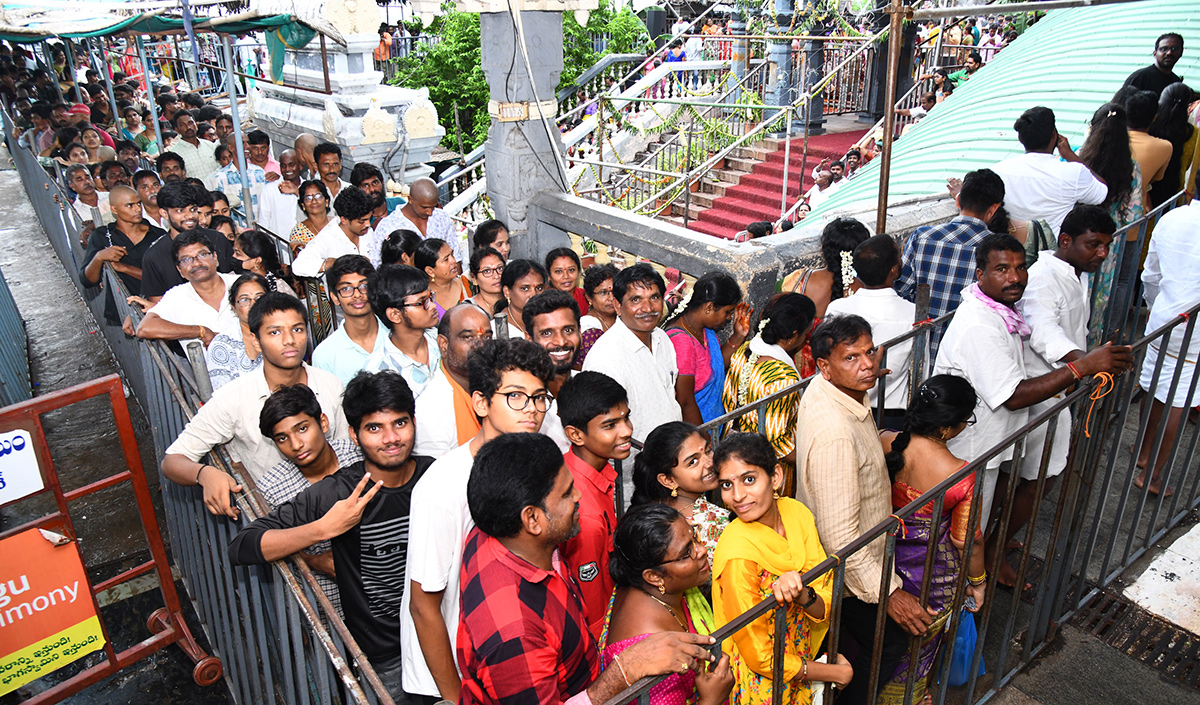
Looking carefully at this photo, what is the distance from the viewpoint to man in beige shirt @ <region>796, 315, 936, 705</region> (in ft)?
9.86

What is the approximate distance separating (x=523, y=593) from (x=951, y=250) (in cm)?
341

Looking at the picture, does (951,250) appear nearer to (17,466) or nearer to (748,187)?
(17,466)

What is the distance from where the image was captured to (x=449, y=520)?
253 centimetres

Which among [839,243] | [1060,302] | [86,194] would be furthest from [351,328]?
[86,194]

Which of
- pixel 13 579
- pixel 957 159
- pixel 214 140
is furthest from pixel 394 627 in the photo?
pixel 214 140

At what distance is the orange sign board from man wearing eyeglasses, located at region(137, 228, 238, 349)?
4.69 feet

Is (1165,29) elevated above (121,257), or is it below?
above

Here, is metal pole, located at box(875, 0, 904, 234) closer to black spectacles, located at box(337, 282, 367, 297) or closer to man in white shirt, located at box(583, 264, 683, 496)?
man in white shirt, located at box(583, 264, 683, 496)

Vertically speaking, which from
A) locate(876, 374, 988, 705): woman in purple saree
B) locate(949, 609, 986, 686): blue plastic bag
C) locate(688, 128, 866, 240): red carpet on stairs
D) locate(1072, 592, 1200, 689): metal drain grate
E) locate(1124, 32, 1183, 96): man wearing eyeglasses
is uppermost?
locate(1124, 32, 1183, 96): man wearing eyeglasses

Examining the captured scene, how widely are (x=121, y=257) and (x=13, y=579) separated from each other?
337 cm

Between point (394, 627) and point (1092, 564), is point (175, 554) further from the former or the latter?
point (1092, 564)

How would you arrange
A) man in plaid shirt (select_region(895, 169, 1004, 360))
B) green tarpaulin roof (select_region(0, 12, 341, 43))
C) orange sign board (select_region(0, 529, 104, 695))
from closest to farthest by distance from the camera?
orange sign board (select_region(0, 529, 104, 695)) < man in plaid shirt (select_region(895, 169, 1004, 360)) < green tarpaulin roof (select_region(0, 12, 341, 43))

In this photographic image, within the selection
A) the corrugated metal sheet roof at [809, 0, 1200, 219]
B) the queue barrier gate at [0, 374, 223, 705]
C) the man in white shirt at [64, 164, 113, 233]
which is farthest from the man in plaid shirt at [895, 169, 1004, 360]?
the man in white shirt at [64, 164, 113, 233]

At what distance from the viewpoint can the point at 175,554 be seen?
4812 millimetres
